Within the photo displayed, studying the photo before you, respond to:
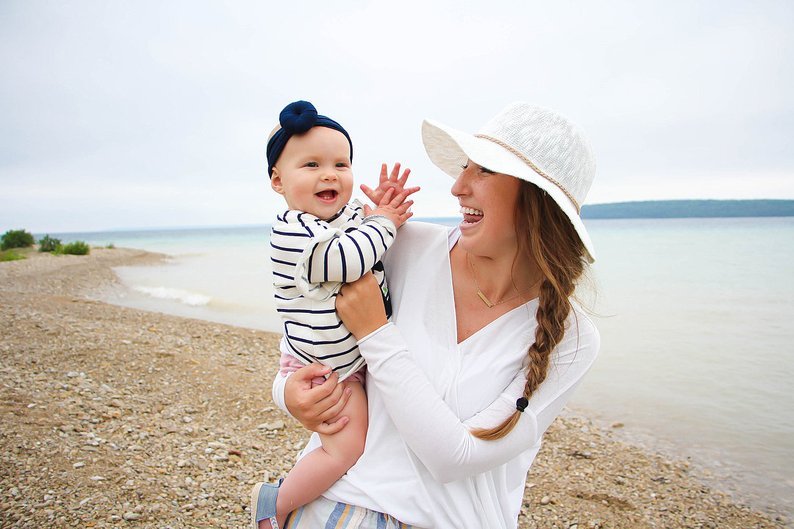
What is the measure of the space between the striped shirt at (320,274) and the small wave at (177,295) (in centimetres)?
1151

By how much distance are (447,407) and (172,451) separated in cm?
368

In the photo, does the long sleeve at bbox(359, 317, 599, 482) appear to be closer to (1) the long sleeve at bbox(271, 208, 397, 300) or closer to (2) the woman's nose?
(1) the long sleeve at bbox(271, 208, 397, 300)

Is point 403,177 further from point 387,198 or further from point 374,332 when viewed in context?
point 374,332

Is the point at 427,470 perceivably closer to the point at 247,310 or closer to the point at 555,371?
the point at 555,371

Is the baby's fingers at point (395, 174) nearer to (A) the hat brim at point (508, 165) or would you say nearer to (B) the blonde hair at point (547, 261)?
(A) the hat brim at point (508, 165)

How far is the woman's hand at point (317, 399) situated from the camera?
1.67 metres

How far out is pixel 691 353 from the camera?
8453 millimetres

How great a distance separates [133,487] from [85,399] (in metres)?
1.81

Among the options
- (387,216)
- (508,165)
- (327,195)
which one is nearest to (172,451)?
(327,195)

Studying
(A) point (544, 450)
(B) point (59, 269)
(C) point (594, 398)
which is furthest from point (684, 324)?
(B) point (59, 269)

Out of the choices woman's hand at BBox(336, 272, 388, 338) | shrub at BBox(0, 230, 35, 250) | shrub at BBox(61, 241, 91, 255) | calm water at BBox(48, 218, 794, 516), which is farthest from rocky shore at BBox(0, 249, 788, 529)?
shrub at BBox(0, 230, 35, 250)

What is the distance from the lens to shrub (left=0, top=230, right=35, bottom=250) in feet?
80.2

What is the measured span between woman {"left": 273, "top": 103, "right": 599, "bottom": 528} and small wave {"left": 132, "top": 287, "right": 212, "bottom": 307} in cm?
1174

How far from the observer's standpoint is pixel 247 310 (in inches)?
463
